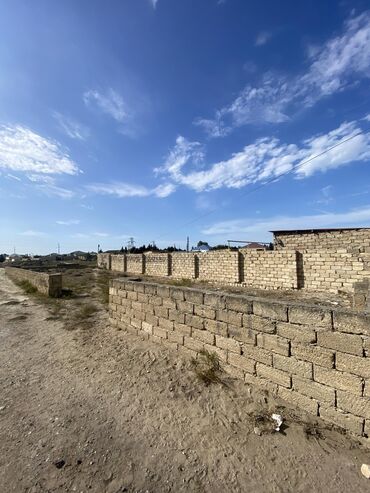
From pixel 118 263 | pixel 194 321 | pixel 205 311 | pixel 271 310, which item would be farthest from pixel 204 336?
pixel 118 263

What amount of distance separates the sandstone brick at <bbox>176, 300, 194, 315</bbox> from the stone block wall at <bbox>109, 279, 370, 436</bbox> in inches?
0.7

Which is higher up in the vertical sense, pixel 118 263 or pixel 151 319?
pixel 118 263

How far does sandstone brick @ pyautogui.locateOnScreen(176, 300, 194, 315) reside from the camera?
187 inches

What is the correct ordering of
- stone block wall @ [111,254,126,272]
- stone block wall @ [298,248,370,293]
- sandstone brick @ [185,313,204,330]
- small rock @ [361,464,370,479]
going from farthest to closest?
stone block wall @ [111,254,126,272] → stone block wall @ [298,248,370,293] → sandstone brick @ [185,313,204,330] → small rock @ [361,464,370,479]

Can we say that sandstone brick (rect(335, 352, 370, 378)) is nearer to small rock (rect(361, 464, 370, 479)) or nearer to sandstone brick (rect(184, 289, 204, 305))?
small rock (rect(361, 464, 370, 479))

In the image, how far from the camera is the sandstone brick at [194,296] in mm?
4582

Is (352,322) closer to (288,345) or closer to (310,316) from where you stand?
(310,316)

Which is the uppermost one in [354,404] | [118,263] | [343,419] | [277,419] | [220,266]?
[118,263]

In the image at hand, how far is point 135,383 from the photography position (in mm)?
4082

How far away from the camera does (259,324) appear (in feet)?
12.1

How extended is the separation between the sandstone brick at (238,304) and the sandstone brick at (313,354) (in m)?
0.77

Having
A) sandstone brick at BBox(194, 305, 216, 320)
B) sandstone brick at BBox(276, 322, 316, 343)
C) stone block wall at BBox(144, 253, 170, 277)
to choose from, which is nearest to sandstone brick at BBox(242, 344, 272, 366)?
sandstone brick at BBox(276, 322, 316, 343)

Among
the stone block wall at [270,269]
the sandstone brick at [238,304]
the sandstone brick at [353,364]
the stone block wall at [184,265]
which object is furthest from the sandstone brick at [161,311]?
the stone block wall at [184,265]

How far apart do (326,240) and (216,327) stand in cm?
1131
